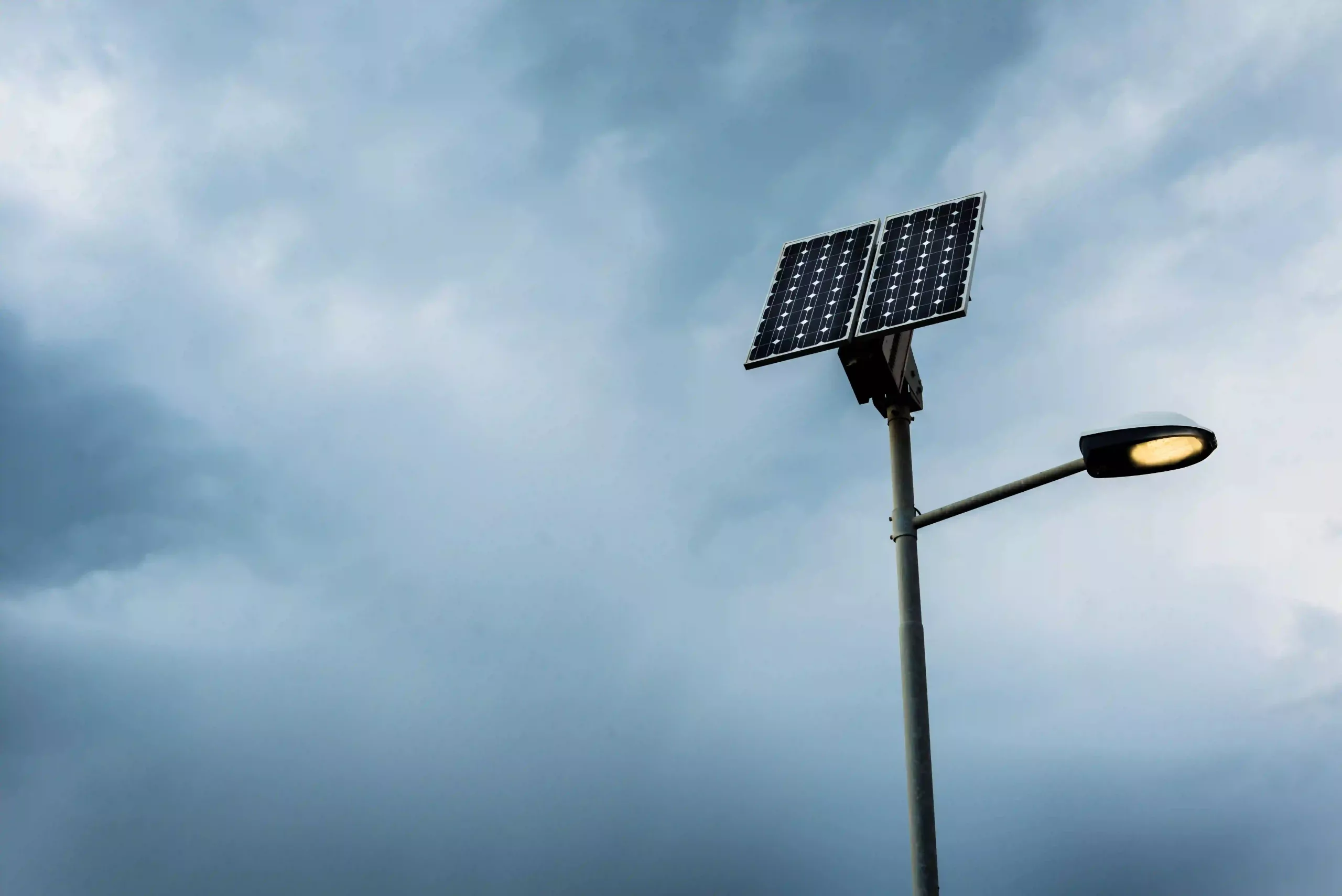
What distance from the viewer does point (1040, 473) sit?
8.06m

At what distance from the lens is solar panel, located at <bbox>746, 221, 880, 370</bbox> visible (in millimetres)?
9773

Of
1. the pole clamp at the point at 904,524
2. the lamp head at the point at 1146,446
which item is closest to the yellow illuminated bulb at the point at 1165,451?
the lamp head at the point at 1146,446

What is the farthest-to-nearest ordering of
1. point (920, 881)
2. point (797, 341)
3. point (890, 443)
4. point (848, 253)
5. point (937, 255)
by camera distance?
point (848, 253) → point (937, 255) → point (797, 341) → point (890, 443) → point (920, 881)

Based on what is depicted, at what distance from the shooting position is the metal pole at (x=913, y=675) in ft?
23.6

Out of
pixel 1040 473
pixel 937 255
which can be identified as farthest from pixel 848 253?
pixel 1040 473

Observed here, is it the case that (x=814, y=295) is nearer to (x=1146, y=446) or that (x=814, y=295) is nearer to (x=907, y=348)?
(x=907, y=348)

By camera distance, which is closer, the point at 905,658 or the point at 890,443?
the point at 905,658

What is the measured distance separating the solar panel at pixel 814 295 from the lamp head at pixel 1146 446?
2465 mm

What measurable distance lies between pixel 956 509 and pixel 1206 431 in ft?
6.06

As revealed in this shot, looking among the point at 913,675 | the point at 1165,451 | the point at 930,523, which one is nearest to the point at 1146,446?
the point at 1165,451

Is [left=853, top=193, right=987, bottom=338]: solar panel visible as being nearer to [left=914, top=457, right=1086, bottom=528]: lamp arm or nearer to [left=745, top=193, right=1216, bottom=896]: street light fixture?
[left=745, top=193, right=1216, bottom=896]: street light fixture

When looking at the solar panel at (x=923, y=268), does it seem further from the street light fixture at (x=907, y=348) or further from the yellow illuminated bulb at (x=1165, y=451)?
the yellow illuminated bulb at (x=1165, y=451)

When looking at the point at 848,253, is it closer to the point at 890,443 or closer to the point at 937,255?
the point at 937,255

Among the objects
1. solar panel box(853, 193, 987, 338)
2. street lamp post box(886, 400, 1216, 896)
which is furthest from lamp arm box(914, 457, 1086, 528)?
solar panel box(853, 193, 987, 338)
